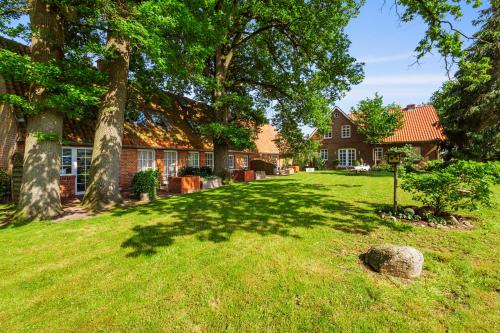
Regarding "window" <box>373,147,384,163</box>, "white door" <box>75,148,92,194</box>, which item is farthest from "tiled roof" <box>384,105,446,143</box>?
"white door" <box>75,148,92,194</box>

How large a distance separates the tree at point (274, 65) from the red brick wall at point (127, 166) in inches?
175

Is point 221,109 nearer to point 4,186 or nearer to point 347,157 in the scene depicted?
point 4,186

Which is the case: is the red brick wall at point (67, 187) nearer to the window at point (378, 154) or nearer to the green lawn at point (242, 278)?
the green lawn at point (242, 278)

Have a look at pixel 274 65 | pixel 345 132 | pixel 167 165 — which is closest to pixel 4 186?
A: pixel 167 165

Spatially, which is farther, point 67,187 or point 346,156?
point 346,156

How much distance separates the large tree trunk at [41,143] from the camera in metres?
8.08

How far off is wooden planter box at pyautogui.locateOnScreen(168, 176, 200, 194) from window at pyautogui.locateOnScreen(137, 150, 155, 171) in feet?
8.41

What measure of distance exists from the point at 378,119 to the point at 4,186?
30.7m

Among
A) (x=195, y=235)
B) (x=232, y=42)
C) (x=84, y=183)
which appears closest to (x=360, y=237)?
(x=195, y=235)

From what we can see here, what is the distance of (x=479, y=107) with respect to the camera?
56.2 feet

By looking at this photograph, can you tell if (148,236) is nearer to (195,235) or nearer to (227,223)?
(195,235)

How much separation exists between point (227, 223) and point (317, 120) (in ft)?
36.0

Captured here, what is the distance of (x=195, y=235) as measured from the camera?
20.8ft

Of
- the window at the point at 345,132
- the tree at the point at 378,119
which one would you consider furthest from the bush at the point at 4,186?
the window at the point at 345,132
